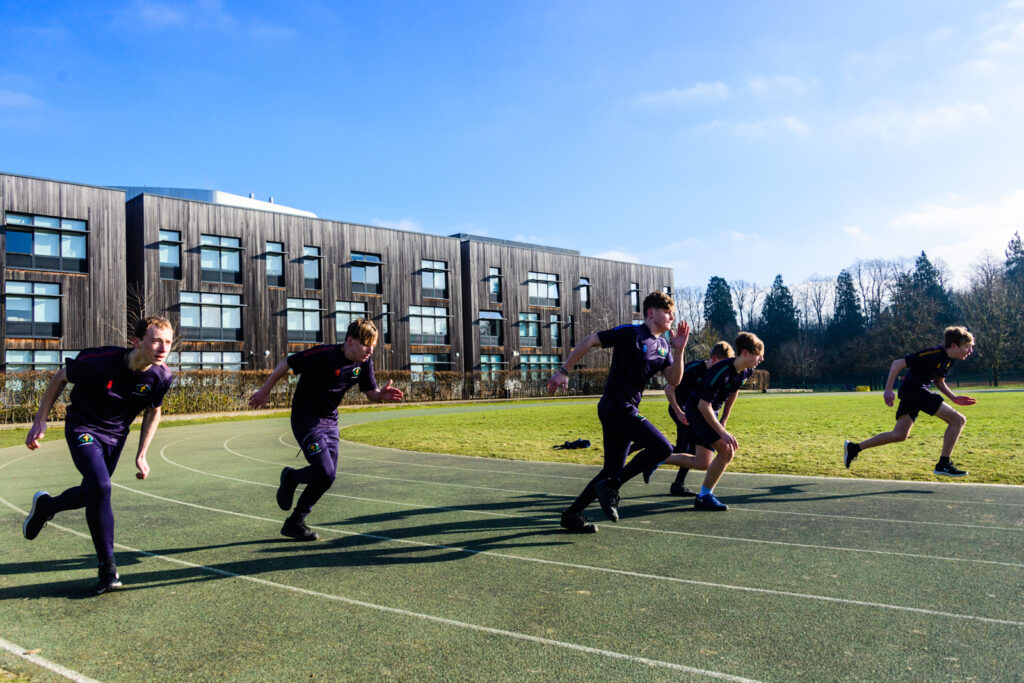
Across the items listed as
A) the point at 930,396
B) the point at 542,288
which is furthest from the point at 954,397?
the point at 542,288

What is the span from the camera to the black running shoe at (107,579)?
4.93 m

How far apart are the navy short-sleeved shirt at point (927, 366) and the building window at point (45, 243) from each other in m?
39.6

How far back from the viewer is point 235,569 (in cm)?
551

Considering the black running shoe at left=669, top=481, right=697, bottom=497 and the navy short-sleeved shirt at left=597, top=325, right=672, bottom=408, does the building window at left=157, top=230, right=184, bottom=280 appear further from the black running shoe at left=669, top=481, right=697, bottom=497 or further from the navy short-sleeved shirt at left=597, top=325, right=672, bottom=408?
the navy short-sleeved shirt at left=597, top=325, right=672, bottom=408

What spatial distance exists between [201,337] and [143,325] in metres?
38.2

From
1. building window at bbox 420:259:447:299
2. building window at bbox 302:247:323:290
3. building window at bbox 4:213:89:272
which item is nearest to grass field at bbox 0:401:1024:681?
building window at bbox 4:213:89:272

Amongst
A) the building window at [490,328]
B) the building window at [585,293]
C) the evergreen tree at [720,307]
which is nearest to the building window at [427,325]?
the building window at [490,328]

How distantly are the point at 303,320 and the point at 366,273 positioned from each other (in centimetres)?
591

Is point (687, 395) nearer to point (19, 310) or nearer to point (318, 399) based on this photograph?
point (318, 399)

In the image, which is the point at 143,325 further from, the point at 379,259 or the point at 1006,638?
the point at 379,259

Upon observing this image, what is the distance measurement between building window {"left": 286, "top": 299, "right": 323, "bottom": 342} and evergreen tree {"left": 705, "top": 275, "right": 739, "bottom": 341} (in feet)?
225

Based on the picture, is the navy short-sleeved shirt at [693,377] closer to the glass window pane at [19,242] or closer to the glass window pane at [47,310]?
the glass window pane at [47,310]

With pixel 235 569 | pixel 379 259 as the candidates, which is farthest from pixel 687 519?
pixel 379 259

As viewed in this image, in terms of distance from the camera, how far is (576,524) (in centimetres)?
666
